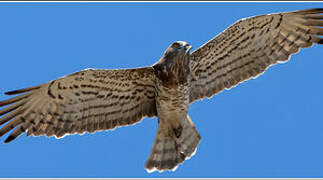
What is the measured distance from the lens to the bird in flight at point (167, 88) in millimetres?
12312

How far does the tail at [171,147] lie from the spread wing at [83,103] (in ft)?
1.68

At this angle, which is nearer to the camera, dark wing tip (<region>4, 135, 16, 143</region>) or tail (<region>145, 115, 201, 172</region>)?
dark wing tip (<region>4, 135, 16, 143</region>)

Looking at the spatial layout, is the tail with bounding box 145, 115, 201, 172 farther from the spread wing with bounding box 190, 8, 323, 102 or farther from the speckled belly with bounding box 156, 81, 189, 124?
the spread wing with bounding box 190, 8, 323, 102

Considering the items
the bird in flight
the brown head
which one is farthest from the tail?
the brown head

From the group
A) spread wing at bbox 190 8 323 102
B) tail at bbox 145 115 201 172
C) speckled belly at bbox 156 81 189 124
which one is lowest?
tail at bbox 145 115 201 172

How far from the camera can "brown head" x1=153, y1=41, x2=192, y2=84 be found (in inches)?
471

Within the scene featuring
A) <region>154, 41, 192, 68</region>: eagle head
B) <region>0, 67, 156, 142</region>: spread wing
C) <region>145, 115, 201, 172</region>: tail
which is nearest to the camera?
<region>154, 41, 192, 68</region>: eagle head

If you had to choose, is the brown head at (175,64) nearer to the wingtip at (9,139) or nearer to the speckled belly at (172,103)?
the speckled belly at (172,103)

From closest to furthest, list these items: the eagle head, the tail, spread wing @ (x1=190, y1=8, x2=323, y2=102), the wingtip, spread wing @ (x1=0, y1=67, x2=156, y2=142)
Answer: the eagle head → the wingtip → spread wing @ (x1=0, y1=67, x2=156, y2=142) → spread wing @ (x1=190, y1=8, x2=323, y2=102) → the tail

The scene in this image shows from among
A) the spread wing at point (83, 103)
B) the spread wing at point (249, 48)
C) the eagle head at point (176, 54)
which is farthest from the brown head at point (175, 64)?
the spread wing at point (249, 48)

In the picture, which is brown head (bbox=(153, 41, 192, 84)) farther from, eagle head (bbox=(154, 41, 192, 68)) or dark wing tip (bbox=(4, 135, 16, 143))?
dark wing tip (bbox=(4, 135, 16, 143))

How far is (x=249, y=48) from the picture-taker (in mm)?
12836

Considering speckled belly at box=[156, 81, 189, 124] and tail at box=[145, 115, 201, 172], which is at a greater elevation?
speckled belly at box=[156, 81, 189, 124]

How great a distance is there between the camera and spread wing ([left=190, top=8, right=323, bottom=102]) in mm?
12516
